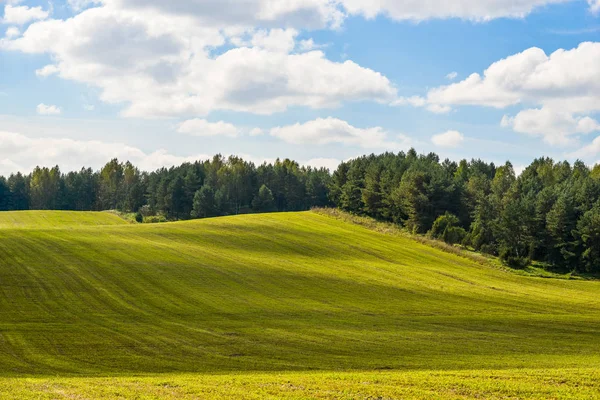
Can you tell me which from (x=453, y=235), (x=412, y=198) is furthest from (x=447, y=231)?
(x=412, y=198)

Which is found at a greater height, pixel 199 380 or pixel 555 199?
pixel 555 199

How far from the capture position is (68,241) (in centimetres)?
6619

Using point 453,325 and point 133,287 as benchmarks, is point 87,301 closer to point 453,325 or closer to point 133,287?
point 133,287

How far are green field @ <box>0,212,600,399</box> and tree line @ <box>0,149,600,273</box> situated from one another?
19707 millimetres

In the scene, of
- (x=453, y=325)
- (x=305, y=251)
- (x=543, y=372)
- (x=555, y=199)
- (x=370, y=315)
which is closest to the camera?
(x=543, y=372)

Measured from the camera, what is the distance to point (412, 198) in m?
115

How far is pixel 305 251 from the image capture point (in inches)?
3100

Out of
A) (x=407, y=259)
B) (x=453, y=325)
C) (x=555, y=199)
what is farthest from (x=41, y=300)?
(x=555, y=199)

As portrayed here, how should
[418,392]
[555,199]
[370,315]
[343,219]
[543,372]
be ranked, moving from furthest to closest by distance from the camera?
[343,219] < [555,199] < [370,315] < [543,372] < [418,392]

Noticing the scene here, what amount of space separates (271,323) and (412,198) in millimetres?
78134

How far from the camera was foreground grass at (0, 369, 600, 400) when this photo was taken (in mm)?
20953

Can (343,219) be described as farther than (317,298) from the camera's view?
Yes

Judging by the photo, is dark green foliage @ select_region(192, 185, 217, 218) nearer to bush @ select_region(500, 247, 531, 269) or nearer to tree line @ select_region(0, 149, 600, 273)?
tree line @ select_region(0, 149, 600, 273)

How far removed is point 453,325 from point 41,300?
2927 cm
